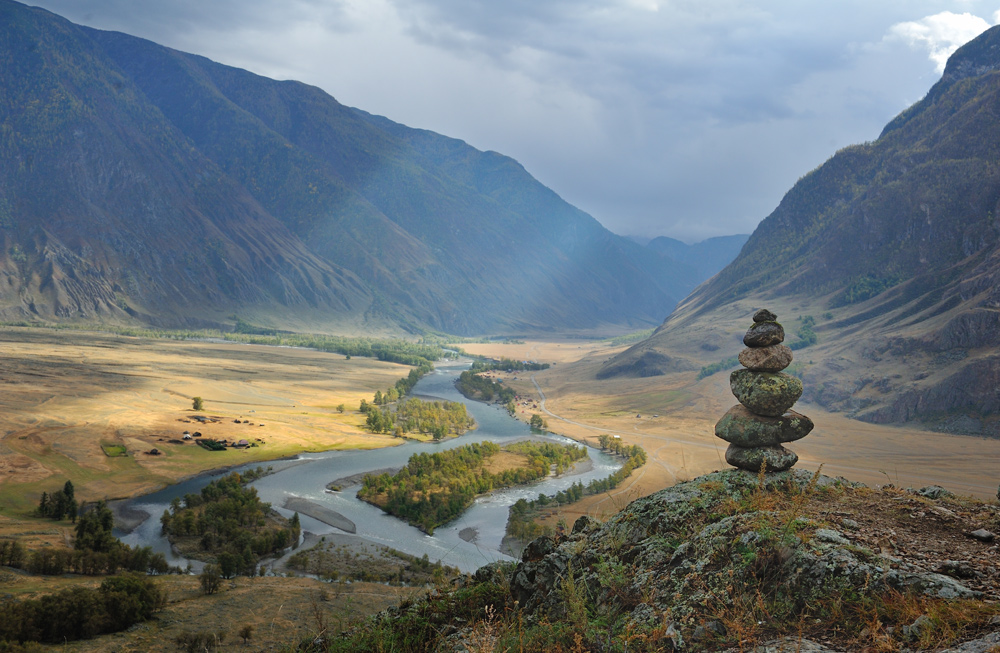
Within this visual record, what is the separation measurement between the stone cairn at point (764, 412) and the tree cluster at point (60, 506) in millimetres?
63201

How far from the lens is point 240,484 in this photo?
69.5 metres

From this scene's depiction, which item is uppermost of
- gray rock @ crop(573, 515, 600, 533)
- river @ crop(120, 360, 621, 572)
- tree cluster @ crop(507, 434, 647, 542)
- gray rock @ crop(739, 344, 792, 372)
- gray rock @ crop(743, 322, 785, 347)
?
gray rock @ crop(743, 322, 785, 347)

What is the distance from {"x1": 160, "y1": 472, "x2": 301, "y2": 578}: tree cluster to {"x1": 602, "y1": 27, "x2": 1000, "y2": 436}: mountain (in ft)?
297

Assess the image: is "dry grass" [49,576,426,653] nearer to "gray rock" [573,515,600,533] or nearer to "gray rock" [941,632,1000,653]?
"gray rock" [573,515,600,533]

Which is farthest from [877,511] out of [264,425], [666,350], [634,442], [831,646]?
[666,350]

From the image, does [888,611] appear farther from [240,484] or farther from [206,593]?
[240,484]

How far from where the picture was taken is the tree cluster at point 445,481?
63781 millimetres

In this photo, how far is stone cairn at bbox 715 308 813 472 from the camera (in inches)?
555

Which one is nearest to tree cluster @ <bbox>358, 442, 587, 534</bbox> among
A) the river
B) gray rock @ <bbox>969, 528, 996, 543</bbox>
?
the river

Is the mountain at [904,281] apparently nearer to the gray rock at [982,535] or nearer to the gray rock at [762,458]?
the gray rock at [762,458]

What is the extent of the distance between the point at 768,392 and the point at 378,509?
58630 millimetres

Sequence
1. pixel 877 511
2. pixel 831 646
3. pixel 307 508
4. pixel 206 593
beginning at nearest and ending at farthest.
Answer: pixel 831 646 < pixel 877 511 < pixel 206 593 < pixel 307 508

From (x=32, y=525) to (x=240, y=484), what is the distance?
21.5 metres

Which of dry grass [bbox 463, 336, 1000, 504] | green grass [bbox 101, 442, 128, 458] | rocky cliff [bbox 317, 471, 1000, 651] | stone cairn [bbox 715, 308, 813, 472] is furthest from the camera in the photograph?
green grass [bbox 101, 442, 128, 458]
